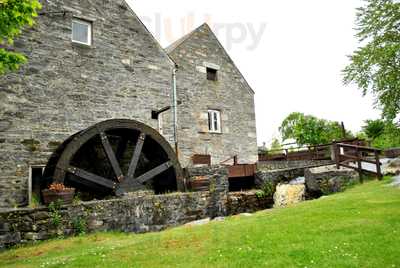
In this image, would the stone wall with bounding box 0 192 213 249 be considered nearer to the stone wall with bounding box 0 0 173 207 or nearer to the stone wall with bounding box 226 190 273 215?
the stone wall with bounding box 226 190 273 215

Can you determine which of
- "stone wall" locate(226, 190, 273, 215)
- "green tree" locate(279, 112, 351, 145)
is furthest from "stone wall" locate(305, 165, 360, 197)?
"green tree" locate(279, 112, 351, 145)

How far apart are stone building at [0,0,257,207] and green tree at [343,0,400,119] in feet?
19.2

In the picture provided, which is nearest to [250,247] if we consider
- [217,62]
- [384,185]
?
[384,185]

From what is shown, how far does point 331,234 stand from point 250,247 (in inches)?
46.6

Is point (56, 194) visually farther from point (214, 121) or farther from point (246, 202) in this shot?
point (214, 121)

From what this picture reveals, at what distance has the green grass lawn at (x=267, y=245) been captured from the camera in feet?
12.9

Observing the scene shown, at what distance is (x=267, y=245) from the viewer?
4.57 meters

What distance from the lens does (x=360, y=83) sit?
9062 mm

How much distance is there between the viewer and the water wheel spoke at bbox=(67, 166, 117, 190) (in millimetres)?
8395

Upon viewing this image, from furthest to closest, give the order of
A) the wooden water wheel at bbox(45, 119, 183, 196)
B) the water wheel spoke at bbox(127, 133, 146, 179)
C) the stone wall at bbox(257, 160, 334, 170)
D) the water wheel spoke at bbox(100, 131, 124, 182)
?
the stone wall at bbox(257, 160, 334, 170), the water wheel spoke at bbox(127, 133, 146, 179), the water wheel spoke at bbox(100, 131, 124, 182), the wooden water wheel at bbox(45, 119, 183, 196)

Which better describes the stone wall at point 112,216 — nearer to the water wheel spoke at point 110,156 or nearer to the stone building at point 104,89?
the water wheel spoke at point 110,156

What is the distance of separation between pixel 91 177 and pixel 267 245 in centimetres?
551

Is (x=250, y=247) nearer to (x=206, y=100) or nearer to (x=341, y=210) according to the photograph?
(x=341, y=210)

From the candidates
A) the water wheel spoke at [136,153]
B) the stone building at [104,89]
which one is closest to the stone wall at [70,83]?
the stone building at [104,89]
